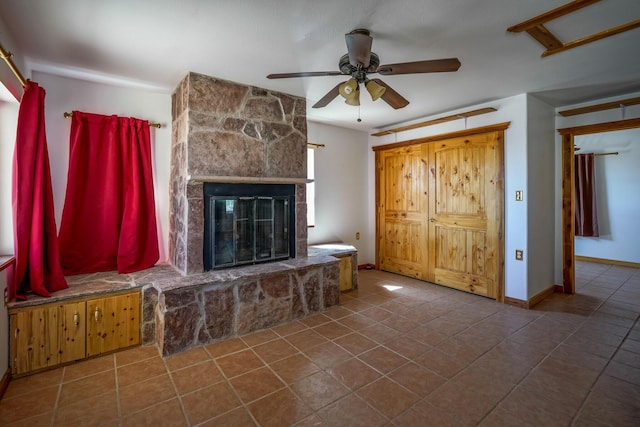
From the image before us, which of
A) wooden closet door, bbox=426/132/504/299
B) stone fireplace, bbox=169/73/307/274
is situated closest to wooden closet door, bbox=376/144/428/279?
wooden closet door, bbox=426/132/504/299

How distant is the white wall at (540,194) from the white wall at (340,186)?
2.32 metres

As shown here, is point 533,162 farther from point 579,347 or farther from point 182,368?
point 182,368

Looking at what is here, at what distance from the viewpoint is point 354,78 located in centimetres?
222

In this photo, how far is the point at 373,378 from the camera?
7.00ft

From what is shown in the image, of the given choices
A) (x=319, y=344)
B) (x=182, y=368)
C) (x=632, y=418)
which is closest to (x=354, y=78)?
(x=319, y=344)

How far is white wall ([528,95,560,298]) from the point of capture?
3.51 meters

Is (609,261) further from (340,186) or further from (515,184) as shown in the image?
(340,186)

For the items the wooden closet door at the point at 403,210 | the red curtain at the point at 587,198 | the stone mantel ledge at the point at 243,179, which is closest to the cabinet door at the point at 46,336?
the stone mantel ledge at the point at 243,179

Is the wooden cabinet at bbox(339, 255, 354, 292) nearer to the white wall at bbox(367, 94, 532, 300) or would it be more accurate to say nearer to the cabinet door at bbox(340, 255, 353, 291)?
the cabinet door at bbox(340, 255, 353, 291)

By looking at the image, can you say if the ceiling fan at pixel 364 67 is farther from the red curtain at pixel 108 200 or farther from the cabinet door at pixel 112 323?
the cabinet door at pixel 112 323

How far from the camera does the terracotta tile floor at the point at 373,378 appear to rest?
1.77m

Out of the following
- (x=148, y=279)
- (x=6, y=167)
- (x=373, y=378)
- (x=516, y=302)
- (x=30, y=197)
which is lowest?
(x=373, y=378)

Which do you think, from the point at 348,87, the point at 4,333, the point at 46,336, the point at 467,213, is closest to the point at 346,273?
the point at 467,213

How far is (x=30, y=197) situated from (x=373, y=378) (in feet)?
9.58
